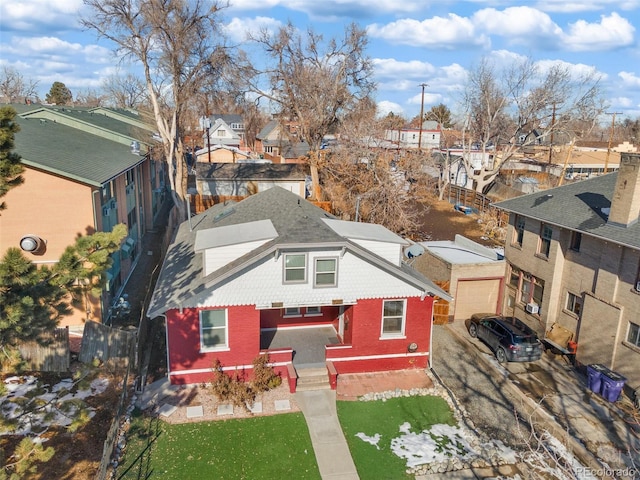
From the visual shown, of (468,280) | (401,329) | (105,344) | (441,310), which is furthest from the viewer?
(468,280)

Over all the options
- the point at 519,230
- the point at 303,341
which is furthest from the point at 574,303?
the point at 303,341

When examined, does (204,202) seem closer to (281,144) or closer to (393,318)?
(281,144)

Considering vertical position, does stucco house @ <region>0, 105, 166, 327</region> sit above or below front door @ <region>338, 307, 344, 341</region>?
above

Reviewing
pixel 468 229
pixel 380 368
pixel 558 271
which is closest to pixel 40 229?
pixel 380 368

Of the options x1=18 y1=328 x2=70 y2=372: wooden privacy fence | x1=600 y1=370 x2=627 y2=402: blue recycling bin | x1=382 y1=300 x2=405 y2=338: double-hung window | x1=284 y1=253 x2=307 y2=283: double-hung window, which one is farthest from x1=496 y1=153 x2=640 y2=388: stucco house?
x1=18 y1=328 x2=70 y2=372: wooden privacy fence

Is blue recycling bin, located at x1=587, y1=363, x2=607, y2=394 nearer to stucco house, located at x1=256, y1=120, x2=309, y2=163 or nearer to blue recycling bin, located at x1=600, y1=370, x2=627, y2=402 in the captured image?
blue recycling bin, located at x1=600, y1=370, x2=627, y2=402
